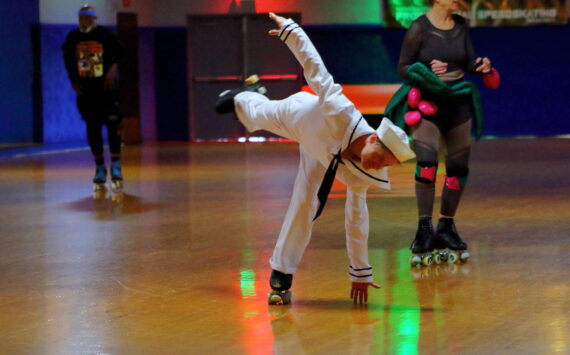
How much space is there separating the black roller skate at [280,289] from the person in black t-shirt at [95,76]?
5.03m

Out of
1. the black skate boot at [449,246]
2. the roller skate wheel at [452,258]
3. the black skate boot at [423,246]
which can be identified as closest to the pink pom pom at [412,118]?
the black skate boot at [423,246]

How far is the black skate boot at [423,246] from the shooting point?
18.8 ft

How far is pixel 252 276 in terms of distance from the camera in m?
5.46

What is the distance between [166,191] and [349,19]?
839cm

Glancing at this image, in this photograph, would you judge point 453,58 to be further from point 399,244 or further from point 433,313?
point 433,313

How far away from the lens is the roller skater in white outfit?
4.38 metres

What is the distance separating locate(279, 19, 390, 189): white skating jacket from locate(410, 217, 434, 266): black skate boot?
1.33 meters

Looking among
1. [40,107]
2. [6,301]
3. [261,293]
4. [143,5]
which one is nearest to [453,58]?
[261,293]

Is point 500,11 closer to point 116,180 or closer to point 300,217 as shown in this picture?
point 116,180

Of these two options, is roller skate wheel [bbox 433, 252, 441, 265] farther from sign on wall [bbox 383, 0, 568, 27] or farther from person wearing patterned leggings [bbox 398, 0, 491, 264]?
sign on wall [bbox 383, 0, 568, 27]

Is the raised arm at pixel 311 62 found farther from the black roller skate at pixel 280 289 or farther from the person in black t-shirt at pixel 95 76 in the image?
the person in black t-shirt at pixel 95 76

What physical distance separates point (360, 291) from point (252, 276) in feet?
2.84

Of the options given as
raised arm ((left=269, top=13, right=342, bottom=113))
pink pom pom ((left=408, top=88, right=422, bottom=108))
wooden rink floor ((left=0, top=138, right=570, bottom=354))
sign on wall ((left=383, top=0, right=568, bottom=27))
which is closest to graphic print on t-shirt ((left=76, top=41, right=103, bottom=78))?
wooden rink floor ((left=0, top=138, right=570, bottom=354))

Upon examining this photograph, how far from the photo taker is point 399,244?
6.48 m
